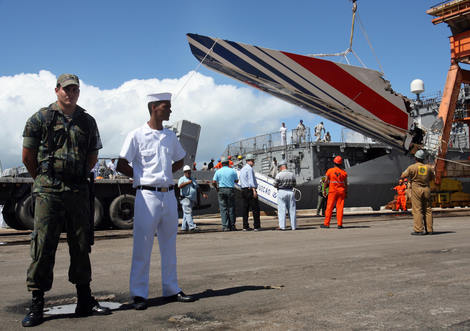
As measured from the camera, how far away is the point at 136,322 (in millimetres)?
3461

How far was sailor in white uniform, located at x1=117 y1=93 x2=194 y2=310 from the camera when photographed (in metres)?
4.10

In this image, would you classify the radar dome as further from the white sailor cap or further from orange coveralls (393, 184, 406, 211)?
the white sailor cap

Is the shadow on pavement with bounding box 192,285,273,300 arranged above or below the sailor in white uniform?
below

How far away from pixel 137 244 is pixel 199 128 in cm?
1594

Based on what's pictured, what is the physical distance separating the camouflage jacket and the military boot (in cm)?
81

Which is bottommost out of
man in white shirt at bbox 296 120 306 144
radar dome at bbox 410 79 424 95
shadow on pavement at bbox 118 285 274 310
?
shadow on pavement at bbox 118 285 274 310

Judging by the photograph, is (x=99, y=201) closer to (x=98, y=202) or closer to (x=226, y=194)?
(x=98, y=202)

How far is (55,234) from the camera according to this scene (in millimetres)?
3648

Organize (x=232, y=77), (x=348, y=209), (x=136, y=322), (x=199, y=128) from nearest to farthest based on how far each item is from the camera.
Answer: (x=136, y=322) → (x=232, y=77) → (x=199, y=128) → (x=348, y=209)

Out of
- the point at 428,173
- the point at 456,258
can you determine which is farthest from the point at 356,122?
the point at 456,258

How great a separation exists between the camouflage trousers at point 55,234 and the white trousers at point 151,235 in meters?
0.44

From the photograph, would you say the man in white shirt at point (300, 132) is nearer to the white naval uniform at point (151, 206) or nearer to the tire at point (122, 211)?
the tire at point (122, 211)

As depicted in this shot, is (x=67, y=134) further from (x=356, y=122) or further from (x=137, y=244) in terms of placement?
(x=356, y=122)

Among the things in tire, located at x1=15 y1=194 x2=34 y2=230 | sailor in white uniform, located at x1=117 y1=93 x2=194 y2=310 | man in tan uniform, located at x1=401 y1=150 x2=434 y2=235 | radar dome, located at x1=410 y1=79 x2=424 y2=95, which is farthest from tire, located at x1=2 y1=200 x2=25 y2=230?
radar dome, located at x1=410 y1=79 x2=424 y2=95
